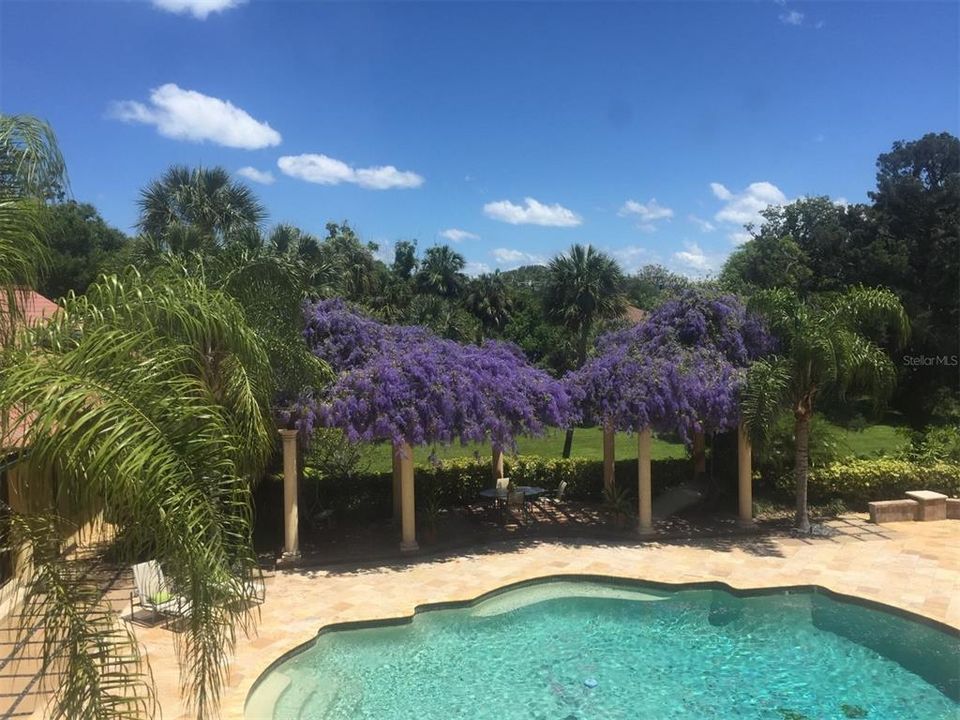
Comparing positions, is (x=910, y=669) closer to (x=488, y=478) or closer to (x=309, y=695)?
(x=309, y=695)

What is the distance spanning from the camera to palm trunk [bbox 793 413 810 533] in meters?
16.2

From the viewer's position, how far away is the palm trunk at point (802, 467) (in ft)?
53.0

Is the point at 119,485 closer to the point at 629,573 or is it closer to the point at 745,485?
the point at 629,573

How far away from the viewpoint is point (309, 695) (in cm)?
971

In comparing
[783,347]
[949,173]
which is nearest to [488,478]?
[783,347]

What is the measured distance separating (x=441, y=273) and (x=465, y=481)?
2510 centimetres

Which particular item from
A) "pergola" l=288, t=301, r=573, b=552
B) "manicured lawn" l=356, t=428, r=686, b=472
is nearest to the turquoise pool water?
"pergola" l=288, t=301, r=573, b=552

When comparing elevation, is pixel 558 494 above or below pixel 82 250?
below

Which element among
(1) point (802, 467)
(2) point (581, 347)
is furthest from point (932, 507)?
(2) point (581, 347)

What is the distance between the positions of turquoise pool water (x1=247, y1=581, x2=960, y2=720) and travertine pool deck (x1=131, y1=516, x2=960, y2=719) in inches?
17.6

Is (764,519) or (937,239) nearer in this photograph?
(764,519)

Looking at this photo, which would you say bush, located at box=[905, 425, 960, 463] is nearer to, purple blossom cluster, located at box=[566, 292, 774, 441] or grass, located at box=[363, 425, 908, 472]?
grass, located at box=[363, 425, 908, 472]

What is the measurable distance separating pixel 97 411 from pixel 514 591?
35.1 feet

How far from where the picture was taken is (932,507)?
1733 centimetres
